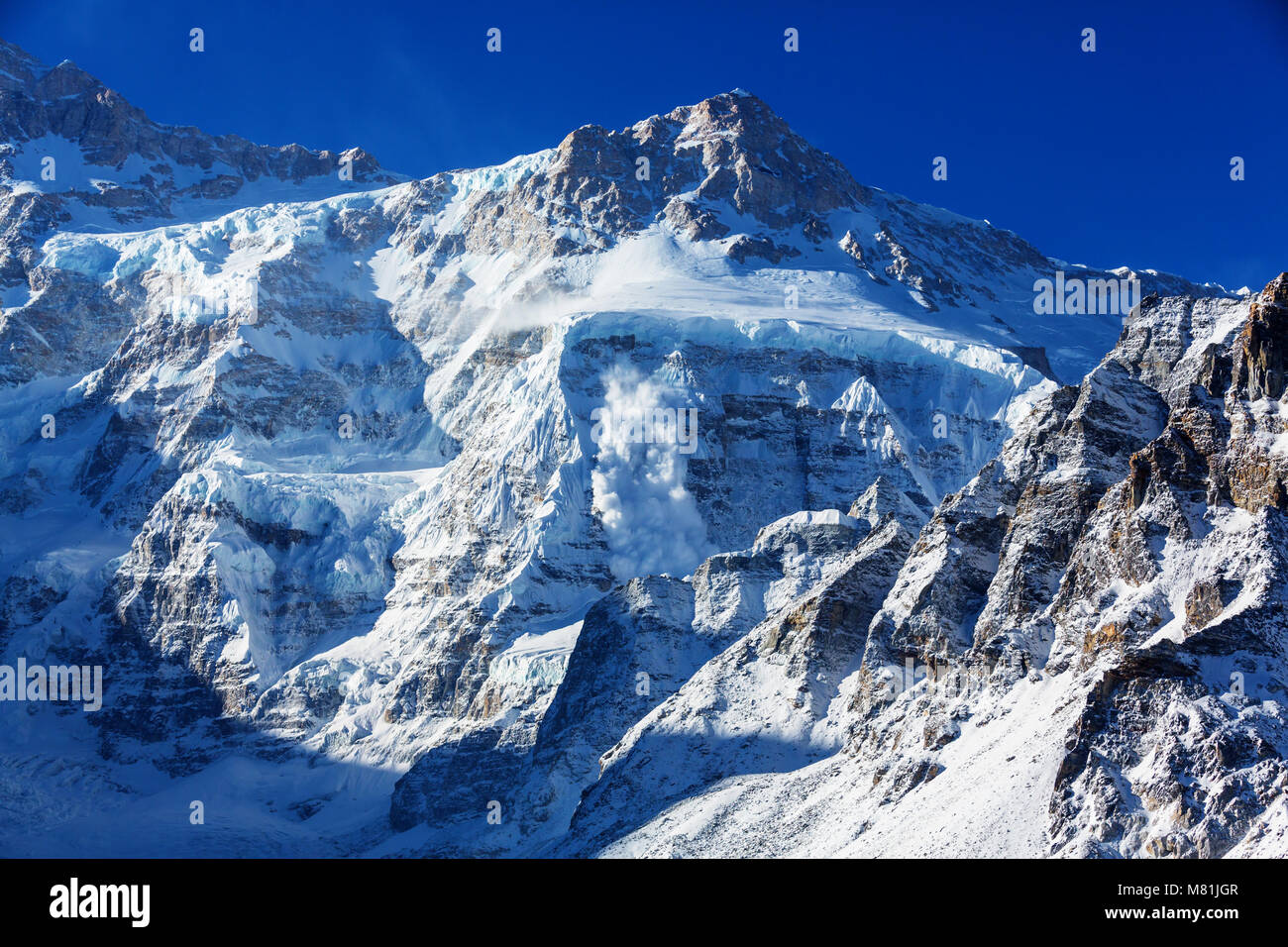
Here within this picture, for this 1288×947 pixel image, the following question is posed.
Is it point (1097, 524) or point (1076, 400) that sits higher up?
point (1076, 400)

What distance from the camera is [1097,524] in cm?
12100

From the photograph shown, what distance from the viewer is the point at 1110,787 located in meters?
92.8
